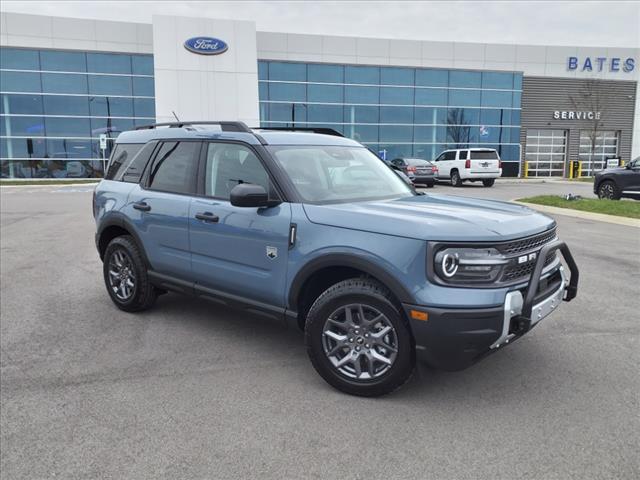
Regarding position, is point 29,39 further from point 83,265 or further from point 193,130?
point 193,130

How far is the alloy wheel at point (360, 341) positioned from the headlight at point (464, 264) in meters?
0.50

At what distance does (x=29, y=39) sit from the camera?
104 feet

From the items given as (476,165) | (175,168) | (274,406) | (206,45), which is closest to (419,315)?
(274,406)

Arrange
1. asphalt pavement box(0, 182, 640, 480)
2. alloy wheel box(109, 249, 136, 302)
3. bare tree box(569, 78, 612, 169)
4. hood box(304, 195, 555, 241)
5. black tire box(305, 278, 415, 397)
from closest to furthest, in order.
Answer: asphalt pavement box(0, 182, 640, 480) → hood box(304, 195, 555, 241) → black tire box(305, 278, 415, 397) → alloy wheel box(109, 249, 136, 302) → bare tree box(569, 78, 612, 169)

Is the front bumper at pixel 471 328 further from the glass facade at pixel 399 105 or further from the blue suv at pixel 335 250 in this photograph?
the glass facade at pixel 399 105

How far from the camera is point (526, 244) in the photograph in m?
3.44

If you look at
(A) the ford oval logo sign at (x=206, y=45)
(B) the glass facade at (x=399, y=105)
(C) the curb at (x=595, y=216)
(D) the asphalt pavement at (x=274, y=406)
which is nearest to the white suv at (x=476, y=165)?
(B) the glass facade at (x=399, y=105)

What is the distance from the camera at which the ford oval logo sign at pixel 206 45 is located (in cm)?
3192

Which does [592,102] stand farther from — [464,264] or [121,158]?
[464,264]

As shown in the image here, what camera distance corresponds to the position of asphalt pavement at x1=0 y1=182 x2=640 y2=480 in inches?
110

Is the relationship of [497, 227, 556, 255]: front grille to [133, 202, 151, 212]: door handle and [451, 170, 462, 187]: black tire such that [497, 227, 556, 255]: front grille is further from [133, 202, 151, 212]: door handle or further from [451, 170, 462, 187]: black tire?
[451, 170, 462, 187]: black tire

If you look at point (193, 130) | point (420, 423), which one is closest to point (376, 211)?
point (420, 423)

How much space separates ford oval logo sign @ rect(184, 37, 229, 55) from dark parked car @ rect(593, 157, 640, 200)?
2363 centimetres

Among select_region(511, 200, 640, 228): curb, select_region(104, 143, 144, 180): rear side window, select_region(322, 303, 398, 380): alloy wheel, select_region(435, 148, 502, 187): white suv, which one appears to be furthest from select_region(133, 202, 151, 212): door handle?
select_region(435, 148, 502, 187): white suv
